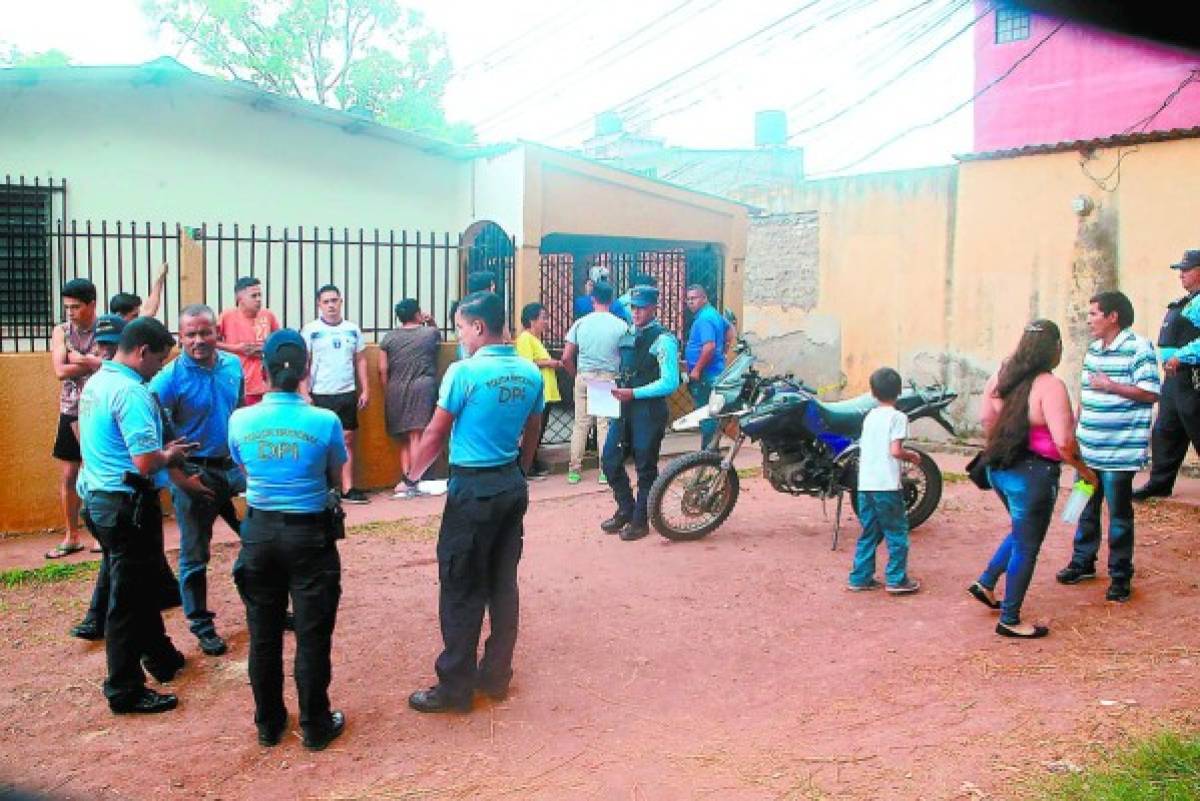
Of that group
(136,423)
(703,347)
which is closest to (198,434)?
(136,423)

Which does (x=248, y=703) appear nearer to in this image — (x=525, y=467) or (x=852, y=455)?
(x=525, y=467)

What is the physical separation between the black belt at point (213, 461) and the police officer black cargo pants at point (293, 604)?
128 cm

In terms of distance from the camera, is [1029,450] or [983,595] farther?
[983,595]

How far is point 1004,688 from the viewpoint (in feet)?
15.8

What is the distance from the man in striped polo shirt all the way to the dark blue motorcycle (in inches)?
59.0

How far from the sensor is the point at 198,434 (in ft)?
17.5

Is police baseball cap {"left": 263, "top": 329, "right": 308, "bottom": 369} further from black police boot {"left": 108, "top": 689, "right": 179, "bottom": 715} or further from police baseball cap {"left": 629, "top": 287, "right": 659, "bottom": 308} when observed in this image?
police baseball cap {"left": 629, "top": 287, "right": 659, "bottom": 308}

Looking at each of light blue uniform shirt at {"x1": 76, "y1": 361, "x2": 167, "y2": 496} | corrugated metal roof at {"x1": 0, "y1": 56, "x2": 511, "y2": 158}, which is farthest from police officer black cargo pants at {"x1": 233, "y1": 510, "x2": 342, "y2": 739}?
corrugated metal roof at {"x1": 0, "y1": 56, "x2": 511, "y2": 158}

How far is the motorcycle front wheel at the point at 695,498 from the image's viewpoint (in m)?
7.44

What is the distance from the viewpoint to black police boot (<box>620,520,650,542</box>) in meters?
7.60

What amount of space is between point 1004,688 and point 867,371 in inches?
393

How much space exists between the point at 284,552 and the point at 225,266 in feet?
25.3

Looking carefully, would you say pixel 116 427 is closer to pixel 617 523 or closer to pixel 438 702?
pixel 438 702

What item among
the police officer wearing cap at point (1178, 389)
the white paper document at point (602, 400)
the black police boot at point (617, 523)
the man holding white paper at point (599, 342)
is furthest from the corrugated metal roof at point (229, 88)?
the police officer wearing cap at point (1178, 389)
